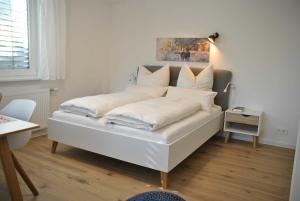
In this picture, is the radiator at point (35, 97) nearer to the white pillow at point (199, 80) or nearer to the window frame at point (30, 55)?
the window frame at point (30, 55)

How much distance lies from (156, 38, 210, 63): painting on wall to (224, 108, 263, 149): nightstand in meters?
1.02

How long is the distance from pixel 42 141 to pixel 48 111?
1.51 ft

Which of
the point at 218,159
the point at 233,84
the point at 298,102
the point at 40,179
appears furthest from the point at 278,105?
the point at 40,179

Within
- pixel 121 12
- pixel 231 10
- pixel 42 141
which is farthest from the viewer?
pixel 121 12

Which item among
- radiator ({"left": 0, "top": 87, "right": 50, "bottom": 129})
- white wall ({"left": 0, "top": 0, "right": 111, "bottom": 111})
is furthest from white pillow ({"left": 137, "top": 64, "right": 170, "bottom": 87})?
radiator ({"left": 0, "top": 87, "right": 50, "bottom": 129})

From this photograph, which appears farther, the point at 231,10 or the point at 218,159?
the point at 231,10

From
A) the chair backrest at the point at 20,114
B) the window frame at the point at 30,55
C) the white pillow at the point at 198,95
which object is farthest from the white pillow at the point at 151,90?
the chair backrest at the point at 20,114

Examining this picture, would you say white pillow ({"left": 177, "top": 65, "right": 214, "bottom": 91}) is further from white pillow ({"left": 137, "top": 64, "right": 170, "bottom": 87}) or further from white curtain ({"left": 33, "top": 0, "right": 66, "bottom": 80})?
white curtain ({"left": 33, "top": 0, "right": 66, "bottom": 80})

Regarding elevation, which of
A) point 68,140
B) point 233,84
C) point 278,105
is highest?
point 233,84

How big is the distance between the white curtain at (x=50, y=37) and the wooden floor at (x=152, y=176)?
1.10 m

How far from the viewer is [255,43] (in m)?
3.79

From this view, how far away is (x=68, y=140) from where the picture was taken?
3070mm

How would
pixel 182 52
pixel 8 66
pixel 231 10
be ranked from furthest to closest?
pixel 182 52 → pixel 231 10 → pixel 8 66

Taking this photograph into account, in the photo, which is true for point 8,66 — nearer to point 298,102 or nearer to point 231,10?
point 231,10
